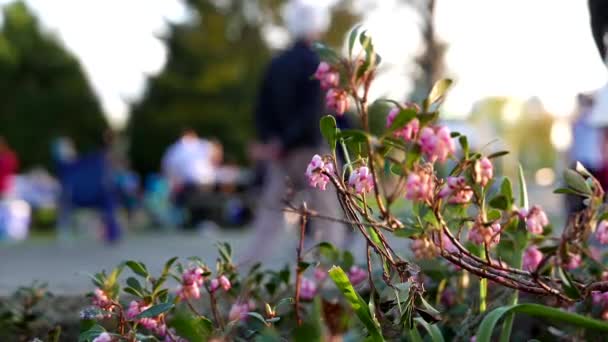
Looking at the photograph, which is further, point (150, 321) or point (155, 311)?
point (150, 321)

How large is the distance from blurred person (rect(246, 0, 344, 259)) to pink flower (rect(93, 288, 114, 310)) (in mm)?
4682

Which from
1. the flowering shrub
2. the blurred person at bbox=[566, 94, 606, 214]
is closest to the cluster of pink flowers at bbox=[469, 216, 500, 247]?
the flowering shrub

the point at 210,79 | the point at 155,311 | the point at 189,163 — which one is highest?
the point at 210,79

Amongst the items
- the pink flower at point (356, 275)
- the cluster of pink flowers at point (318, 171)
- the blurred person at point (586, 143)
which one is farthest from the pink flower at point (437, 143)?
the blurred person at point (586, 143)

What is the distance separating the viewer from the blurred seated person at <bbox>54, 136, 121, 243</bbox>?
12.8m

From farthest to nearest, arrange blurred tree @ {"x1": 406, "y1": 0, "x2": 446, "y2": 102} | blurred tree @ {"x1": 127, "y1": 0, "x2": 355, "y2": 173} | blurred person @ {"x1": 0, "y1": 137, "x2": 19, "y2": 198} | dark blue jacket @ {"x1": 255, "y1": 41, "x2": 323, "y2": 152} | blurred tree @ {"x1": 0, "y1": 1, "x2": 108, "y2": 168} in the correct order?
blurred tree @ {"x1": 127, "y1": 0, "x2": 355, "y2": 173}
blurred tree @ {"x1": 0, "y1": 1, "x2": 108, "y2": 168}
blurred tree @ {"x1": 406, "y1": 0, "x2": 446, "y2": 102}
blurred person @ {"x1": 0, "y1": 137, "x2": 19, "y2": 198}
dark blue jacket @ {"x1": 255, "y1": 41, "x2": 323, "y2": 152}

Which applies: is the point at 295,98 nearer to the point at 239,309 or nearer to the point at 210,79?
the point at 239,309

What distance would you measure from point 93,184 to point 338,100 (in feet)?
37.8

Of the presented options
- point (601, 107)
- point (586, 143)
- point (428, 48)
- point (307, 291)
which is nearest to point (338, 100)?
point (307, 291)

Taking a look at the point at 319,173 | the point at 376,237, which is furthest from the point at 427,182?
the point at 376,237

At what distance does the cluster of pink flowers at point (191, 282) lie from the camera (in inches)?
82.2

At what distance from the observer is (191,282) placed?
82.2 inches

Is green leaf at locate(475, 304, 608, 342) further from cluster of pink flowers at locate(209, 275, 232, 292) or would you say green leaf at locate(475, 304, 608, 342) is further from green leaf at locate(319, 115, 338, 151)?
cluster of pink flowers at locate(209, 275, 232, 292)

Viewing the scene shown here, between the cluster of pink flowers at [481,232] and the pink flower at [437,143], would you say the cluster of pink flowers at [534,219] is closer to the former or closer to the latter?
the cluster of pink flowers at [481,232]
